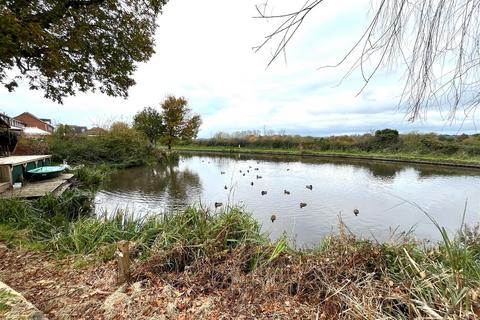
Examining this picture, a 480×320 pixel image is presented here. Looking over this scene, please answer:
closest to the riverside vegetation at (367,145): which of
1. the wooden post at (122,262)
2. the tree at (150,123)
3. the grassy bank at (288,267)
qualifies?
the tree at (150,123)

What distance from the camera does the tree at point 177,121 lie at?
3397 cm

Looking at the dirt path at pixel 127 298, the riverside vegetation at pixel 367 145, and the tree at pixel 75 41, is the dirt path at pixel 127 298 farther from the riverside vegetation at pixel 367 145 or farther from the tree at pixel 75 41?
the riverside vegetation at pixel 367 145

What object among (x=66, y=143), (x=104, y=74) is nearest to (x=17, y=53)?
(x=104, y=74)

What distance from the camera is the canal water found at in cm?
745

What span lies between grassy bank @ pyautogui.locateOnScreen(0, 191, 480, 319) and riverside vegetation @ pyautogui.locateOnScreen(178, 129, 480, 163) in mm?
19414

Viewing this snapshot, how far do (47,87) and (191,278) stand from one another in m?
6.87

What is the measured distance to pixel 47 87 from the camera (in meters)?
6.67

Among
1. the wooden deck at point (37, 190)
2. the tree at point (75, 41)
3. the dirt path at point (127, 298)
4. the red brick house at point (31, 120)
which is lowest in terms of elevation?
the dirt path at point (127, 298)

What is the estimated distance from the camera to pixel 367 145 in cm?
3155

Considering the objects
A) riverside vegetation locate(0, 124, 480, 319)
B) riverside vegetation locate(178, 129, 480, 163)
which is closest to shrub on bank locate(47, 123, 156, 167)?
riverside vegetation locate(0, 124, 480, 319)

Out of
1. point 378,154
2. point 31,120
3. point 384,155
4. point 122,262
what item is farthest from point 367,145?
point 31,120

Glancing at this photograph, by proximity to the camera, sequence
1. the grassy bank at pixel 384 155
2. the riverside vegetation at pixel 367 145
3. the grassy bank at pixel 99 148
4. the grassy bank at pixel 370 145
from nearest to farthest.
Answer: the grassy bank at pixel 99 148
the grassy bank at pixel 384 155
the grassy bank at pixel 370 145
the riverside vegetation at pixel 367 145

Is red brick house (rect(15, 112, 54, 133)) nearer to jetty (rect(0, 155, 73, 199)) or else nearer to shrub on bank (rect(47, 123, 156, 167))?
shrub on bank (rect(47, 123, 156, 167))

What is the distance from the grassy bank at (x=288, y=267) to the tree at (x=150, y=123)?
1170 inches
